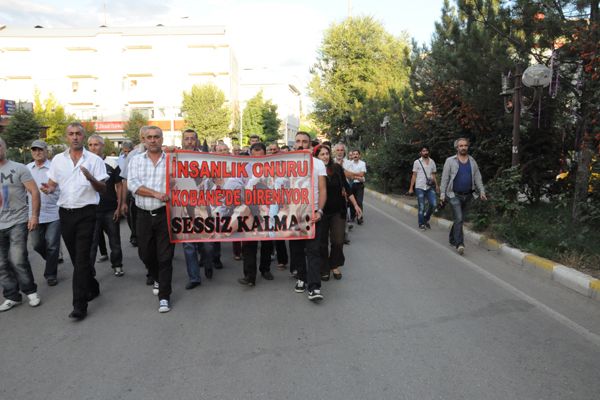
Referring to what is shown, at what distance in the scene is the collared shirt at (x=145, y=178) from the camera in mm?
5234

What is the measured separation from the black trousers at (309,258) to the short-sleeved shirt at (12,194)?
316cm

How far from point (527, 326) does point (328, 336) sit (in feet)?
6.56

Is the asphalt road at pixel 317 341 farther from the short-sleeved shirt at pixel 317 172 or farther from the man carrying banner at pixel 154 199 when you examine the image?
the short-sleeved shirt at pixel 317 172

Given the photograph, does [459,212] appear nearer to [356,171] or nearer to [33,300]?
[356,171]

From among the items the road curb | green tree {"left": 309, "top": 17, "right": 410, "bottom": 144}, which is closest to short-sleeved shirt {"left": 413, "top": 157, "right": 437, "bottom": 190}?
the road curb

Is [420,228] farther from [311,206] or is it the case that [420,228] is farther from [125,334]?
[125,334]

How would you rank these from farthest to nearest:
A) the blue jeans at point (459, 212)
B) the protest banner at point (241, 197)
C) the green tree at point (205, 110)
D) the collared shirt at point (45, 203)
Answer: the green tree at point (205, 110) < the blue jeans at point (459, 212) < the collared shirt at point (45, 203) < the protest banner at point (241, 197)

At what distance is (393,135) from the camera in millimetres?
17141

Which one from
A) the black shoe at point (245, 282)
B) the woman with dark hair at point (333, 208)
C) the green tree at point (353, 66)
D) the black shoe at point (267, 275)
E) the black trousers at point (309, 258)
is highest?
the green tree at point (353, 66)

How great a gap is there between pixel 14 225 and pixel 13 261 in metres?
0.41

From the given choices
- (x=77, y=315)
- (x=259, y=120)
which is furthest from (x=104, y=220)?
(x=259, y=120)

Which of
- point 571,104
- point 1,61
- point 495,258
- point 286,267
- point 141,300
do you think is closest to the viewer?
point 141,300

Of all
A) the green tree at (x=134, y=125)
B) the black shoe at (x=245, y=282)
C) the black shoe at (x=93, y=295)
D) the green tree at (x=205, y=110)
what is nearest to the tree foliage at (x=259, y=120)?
the green tree at (x=205, y=110)

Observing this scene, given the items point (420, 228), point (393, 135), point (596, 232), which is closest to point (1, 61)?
point (393, 135)
